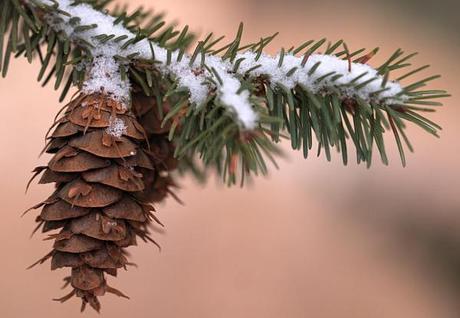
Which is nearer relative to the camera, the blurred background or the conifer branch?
the conifer branch

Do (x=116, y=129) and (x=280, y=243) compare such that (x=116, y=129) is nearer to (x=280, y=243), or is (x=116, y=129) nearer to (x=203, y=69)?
(x=203, y=69)

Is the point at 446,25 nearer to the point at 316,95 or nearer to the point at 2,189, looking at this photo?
the point at 2,189

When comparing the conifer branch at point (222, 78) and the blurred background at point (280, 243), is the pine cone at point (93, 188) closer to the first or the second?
the conifer branch at point (222, 78)

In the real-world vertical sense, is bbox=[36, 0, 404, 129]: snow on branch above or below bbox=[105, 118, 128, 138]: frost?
above

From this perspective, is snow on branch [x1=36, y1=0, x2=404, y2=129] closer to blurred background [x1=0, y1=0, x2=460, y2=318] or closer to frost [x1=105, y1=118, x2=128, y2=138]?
frost [x1=105, y1=118, x2=128, y2=138]

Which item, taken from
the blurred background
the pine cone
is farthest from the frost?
the blurred background

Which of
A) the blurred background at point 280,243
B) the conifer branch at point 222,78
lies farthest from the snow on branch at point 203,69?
the blurred background at point 280,243

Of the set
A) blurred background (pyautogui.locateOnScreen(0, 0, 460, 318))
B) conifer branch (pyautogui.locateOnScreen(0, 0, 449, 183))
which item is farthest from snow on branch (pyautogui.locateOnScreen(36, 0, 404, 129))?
blurred background (pyautogui.locateOnScreen(0, 0, 460, 318))
